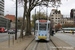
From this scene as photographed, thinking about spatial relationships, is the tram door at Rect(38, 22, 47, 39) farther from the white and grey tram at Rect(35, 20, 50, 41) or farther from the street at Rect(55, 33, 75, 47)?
the street at Rect(55, 33, 75, 47)

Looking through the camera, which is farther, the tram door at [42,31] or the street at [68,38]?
the street at [68,38]

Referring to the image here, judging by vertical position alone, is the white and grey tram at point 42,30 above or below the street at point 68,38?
above

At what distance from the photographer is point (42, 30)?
53.2 ft

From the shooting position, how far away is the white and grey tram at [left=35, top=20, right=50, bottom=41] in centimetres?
1586

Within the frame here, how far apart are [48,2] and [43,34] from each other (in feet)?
26.6

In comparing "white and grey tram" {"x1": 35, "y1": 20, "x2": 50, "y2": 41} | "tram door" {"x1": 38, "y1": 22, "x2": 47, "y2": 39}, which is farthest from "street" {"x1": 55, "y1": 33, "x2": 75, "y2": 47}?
"tram door" {"x1": 38, "y1": 22, "x2": 47, "y2": 39}

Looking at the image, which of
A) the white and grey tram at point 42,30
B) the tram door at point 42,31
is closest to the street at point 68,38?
the white and grey tram at point 42,30

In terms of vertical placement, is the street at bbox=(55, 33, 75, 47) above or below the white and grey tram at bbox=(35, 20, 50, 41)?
below

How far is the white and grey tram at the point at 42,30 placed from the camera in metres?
15.9

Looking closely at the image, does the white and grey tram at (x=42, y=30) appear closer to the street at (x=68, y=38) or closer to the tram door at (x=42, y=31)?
the tram door at (x=42, y=31)

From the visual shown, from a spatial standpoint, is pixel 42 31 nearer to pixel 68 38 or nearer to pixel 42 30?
pixel 42 30

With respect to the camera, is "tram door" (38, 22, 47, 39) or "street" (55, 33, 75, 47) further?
"street" (55, 33, 75, 47)

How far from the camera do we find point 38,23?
16.5 m

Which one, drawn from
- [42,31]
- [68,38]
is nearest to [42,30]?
[42,31]
